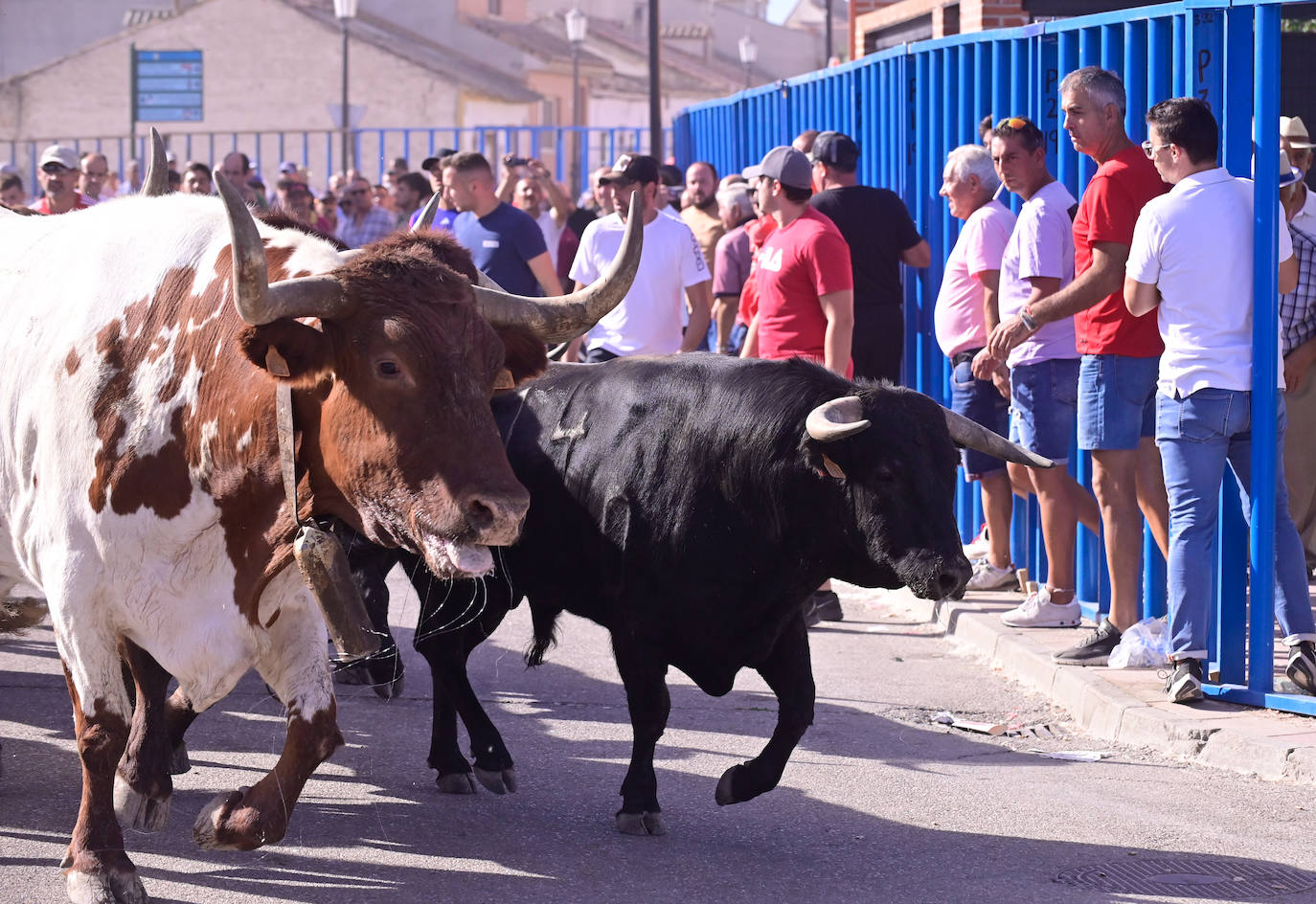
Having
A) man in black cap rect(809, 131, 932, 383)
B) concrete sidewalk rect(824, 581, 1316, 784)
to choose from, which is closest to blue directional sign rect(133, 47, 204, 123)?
man in black cap rect(809, 131, 932, 383)

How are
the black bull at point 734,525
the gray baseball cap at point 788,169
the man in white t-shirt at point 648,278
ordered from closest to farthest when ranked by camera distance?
the black bull at point 734,525, the gray baseball cap at point 788,169, the man in white t-shirt at point 648,278

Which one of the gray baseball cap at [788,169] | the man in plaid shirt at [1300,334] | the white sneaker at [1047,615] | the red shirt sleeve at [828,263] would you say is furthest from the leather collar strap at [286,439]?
the man in plaid shirt at [1300,334]

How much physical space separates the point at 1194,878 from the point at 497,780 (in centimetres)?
220

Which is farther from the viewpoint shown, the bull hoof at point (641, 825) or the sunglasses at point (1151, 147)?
the sunglasses at point (1151, 147)

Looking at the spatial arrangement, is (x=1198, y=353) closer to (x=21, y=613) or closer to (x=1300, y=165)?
(x=1300, y=165)

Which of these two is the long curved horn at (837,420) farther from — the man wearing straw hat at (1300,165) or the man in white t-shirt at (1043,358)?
the man wearing straw hat at (1300,165)

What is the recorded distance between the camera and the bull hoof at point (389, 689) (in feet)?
22.4

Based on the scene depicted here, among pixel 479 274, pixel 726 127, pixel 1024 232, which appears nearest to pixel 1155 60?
pixel 1024 232

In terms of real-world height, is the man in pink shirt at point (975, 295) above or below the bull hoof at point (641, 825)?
above

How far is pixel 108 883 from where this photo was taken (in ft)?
14.4

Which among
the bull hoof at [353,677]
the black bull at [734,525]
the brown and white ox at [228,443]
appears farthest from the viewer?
the bull hoof at [353,677]

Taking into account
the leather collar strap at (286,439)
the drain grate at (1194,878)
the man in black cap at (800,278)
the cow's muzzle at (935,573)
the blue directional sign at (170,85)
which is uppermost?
the blue directional sign at (170,85)

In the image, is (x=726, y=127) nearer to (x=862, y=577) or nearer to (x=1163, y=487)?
(x=1163, y=487)

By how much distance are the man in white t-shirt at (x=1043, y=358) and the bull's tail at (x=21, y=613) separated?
13.2ft
